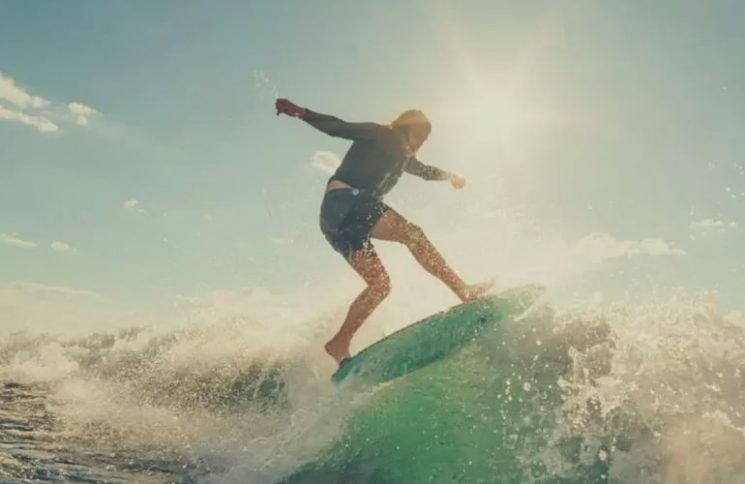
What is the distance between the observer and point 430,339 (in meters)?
5.58

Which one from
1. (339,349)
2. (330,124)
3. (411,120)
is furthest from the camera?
(411,120)

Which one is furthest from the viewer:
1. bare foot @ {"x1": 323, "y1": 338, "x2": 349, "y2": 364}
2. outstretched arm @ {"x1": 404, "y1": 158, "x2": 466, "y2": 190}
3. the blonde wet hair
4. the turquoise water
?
outstretched arm @ {"x1": 404, "y1": 158, "x2": 466, "y2": 190}

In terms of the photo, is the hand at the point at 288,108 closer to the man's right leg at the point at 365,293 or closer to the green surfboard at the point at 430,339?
the man's right leg at the point at 365,293

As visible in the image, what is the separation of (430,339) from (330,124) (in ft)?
7.07

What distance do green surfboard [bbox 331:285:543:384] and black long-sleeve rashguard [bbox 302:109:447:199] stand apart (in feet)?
4.42

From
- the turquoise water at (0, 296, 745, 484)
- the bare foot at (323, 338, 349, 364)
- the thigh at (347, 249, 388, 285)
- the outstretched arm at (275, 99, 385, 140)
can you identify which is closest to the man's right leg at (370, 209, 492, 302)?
the thigh at (347, 249, 388, 285)

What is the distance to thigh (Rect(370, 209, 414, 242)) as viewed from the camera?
19.2 ft

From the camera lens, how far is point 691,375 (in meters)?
5.27

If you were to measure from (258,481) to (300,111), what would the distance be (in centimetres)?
315

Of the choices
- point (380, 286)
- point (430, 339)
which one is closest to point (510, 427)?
point (430, 339)

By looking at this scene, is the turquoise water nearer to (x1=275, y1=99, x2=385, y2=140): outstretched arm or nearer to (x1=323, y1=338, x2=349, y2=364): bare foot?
(x1=323, y1=338, x2=349, y2=364): bare foot

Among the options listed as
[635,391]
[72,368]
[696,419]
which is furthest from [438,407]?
[72,368]

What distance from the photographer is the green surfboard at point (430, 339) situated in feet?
18.3

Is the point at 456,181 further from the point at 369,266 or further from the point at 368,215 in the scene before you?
the point at 369,266
